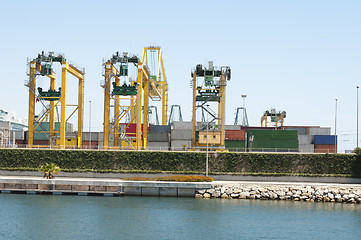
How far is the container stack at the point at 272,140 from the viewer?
3100 inches

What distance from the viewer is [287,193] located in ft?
186

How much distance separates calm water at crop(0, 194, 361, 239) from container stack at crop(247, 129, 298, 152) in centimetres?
2496

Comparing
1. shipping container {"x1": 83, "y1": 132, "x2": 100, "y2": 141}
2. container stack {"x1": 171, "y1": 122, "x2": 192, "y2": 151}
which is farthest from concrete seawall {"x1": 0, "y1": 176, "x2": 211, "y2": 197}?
shipping container {"x1": 83, "y1": 132, "x2": 100, "y2": 141}

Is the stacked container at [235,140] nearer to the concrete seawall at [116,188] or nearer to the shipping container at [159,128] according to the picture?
the shipping container at [159,128]

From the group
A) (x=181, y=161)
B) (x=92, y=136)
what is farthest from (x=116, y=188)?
(x=92, y=136)

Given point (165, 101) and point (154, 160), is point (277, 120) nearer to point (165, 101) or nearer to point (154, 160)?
point (165, 101)

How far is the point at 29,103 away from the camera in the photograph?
7938 cm

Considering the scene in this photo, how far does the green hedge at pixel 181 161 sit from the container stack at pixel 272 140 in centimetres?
1114

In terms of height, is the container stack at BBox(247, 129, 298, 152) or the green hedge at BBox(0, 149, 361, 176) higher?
the container stack at BBox(247, 129, 298, 152)

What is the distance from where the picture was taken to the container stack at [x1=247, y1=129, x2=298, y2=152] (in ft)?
258

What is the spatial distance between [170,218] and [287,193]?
19.2 meters

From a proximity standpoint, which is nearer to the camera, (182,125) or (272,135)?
(272,135)

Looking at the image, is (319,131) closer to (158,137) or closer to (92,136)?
(158,137)

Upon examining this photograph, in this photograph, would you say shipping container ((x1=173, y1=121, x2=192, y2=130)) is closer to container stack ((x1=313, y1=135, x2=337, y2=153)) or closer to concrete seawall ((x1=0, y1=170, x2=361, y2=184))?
container stack ((x1=313, y1=135, x2=337, y2=153))
